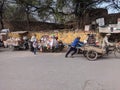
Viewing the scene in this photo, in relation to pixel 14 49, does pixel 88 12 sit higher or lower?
higher

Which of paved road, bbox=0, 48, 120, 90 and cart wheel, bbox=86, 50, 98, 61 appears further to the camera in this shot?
cart wheel, bbox=86, 50, 98, 61

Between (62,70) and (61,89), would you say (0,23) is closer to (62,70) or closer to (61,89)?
(62,70)

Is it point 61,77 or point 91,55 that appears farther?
point 91,55

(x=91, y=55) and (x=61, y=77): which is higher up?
(x=91, y=55)

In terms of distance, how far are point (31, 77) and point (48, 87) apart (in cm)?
220

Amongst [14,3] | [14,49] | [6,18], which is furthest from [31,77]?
[6,18]

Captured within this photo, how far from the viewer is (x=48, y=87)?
444 inches

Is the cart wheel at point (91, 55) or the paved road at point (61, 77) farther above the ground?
the cart wheel at point (91, 55)

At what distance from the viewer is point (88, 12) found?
3478 cm

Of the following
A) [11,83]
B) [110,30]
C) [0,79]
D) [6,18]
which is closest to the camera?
[11,83]

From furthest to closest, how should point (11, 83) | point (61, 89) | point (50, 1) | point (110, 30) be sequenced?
point (50, 1), point (110, 30), point (11, 83), point (61, 89)

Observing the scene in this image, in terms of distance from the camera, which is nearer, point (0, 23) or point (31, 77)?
point (31, 77)

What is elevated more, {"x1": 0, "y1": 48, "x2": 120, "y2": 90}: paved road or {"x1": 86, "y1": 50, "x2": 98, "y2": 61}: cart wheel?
{"x1": 86, "y1": 50, "x2": 98, "y2": 61}: cart wheel

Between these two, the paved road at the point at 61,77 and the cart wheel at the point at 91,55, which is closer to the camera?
the paved road at the point at 61,77
